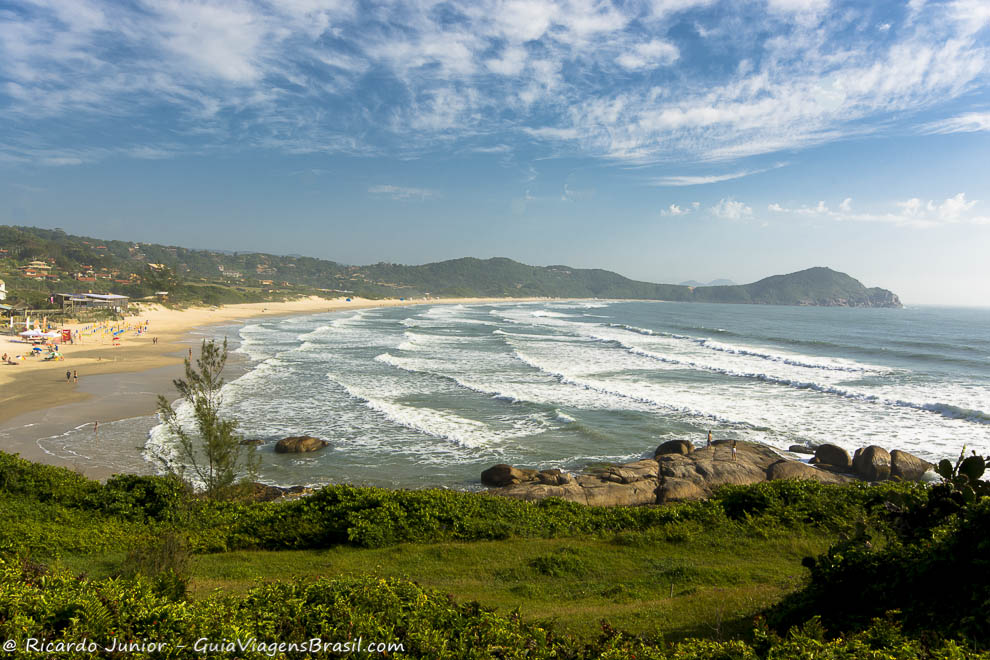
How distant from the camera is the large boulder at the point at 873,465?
1886cm

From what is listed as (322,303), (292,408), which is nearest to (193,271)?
(322,303)

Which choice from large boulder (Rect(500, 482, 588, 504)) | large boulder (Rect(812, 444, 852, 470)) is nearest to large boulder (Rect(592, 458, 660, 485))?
large boulder (Rect(500, 482, 588, 504))

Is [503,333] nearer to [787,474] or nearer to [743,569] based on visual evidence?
[787,474]

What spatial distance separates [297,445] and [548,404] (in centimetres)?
1323

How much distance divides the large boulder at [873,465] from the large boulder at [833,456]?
0.40 metres

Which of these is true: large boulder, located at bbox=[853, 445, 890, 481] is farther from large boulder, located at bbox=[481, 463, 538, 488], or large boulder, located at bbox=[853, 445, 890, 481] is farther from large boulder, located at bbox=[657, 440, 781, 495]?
large boulder, located at bbox=[481, 463, 538, 488]

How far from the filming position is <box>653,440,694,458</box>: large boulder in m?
20.6

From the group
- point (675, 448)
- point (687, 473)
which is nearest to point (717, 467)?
point (687, 473)

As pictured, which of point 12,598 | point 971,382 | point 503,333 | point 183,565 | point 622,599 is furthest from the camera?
point 503,333

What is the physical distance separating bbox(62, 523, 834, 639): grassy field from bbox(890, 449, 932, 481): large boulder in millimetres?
10200

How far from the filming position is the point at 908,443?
22.9 metres

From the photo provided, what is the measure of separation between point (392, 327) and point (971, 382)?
5739 centimetres

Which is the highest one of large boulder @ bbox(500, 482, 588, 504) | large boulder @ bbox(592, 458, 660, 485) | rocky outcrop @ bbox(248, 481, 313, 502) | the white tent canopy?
the white tent canopy

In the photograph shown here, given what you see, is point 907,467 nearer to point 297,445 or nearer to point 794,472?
point 794,472
